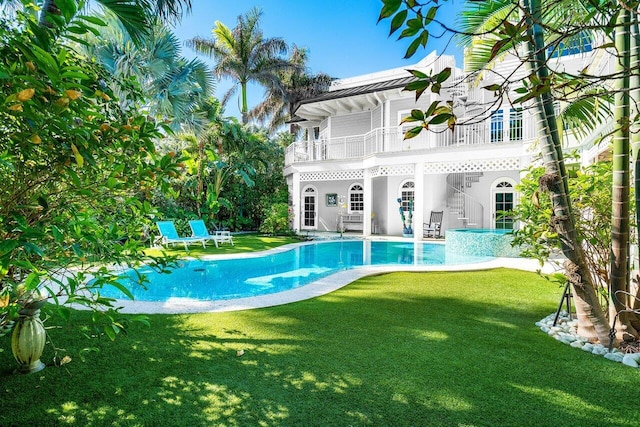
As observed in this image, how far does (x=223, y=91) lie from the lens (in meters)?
24.3

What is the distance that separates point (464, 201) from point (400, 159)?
4.48m

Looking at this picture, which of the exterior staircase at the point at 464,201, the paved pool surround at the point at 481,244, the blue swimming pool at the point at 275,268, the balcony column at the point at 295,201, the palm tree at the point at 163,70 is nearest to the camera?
the blue swimming pool at the point at 275,268

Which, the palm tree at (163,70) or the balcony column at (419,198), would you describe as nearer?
the palm tree at (163,70)

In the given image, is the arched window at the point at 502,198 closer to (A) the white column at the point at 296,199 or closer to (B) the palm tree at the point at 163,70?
(A) the white column at the point at 296,199

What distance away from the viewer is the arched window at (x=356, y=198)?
2028cm

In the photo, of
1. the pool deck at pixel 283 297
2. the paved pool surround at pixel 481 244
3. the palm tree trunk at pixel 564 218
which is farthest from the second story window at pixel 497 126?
the palm tree trunk at pixel 564 218

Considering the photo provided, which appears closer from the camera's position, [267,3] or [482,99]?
[482,99]

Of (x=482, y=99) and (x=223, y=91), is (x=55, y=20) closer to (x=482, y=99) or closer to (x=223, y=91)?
(x=482, y=99)

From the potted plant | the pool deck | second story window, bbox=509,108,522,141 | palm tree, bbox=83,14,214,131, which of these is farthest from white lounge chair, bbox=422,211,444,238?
palm tree, bbox=83,14,214,131

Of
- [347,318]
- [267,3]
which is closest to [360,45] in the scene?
[267,3]

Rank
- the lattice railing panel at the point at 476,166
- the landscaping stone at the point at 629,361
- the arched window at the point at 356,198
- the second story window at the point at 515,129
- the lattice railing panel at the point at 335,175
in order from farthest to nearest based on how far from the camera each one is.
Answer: the arched window at the point at 356,198
the lattice railing panel at the point at 335,175
the second story window at the point at 515,129
the lattice railing panel at the point at 476,166
the landscaping stone at the point at 629,361

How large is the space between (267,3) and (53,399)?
24581 millimetres

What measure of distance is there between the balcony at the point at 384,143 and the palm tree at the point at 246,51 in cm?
604

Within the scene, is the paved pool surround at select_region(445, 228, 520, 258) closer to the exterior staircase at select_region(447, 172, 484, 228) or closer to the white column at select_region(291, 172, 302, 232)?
the exterior staircase at select_region(447, 172, 484, 228)
